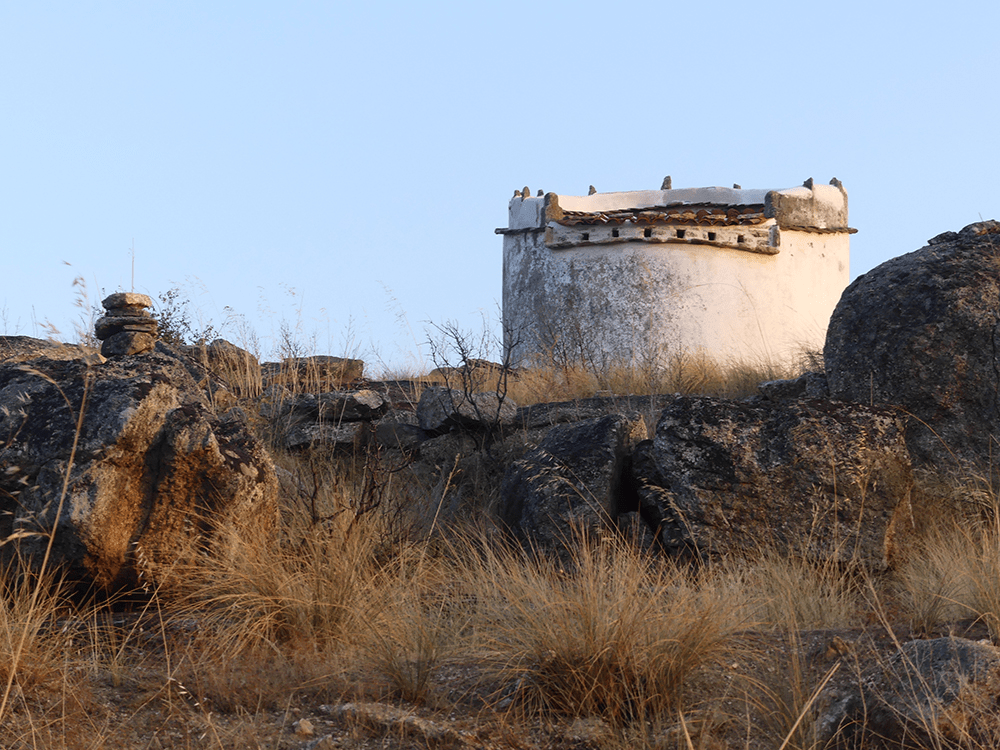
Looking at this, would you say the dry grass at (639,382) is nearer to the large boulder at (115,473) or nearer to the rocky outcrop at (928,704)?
the large boulder at (115,473)

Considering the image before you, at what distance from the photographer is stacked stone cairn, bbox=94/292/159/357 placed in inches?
363

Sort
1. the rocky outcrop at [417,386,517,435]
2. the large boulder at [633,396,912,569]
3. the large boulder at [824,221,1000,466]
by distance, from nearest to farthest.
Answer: the large boulder at [633,396,912,569], the large boulder at [824,221,1000,466], the rocky outcrop at [417,386,517,435]

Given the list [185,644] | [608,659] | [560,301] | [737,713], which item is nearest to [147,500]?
[185,644]

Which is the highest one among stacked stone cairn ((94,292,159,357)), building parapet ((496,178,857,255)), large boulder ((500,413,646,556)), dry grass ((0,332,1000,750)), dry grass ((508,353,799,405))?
building parapet ((496,178,857,255))

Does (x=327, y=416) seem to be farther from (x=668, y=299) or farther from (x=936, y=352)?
(x=668, y=299)

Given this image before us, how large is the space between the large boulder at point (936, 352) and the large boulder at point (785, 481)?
513 mm

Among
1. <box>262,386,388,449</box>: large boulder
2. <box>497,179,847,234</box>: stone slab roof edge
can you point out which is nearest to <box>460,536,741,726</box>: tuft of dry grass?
<box>262,386,388,449</box>: large boulder

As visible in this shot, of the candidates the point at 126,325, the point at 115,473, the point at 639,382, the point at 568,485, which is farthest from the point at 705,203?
the point at 115,473

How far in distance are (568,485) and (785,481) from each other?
113 cm

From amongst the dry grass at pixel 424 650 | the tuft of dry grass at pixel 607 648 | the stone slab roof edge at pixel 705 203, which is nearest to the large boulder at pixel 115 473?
the dry grass at pixel 424 650

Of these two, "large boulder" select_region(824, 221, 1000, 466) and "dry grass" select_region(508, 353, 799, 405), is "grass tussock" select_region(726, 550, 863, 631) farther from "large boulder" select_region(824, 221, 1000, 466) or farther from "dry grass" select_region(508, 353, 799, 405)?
"dry grass" select_region(508, 353, 799, 405)

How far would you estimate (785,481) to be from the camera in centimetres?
478

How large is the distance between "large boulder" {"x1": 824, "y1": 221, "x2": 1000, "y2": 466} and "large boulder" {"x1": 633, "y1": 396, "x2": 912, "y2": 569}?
1.68 ft

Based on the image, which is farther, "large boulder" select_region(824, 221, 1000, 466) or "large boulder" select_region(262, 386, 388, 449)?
"large boulder" select_region(262, 386, 388, 449)
